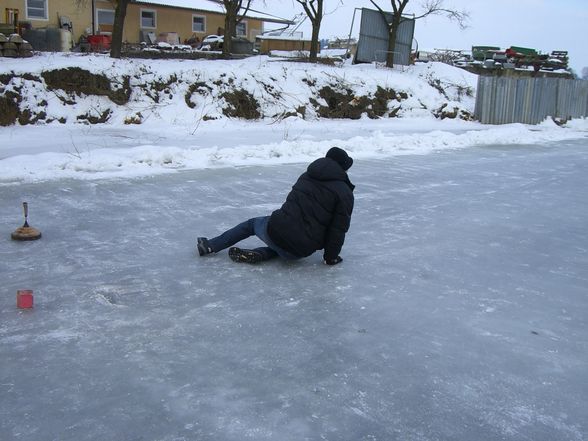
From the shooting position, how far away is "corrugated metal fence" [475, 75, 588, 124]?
21.5 meters

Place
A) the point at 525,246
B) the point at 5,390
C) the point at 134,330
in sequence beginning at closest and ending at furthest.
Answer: the point at 5,390 → the point at 134,330 → the point at 525,246

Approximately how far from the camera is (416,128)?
1839 centimetres

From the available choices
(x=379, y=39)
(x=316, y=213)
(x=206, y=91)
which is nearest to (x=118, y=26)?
(x=206, y=91)

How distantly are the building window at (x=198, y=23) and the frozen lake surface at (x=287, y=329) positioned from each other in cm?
3124

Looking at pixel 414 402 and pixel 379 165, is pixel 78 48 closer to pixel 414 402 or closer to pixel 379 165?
pixel 379 165

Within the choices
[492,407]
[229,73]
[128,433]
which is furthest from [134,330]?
[229,73]

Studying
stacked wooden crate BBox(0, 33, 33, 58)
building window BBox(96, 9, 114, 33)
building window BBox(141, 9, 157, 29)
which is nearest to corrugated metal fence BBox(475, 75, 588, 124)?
stacked wooden crate BBox(0, 33, 33, 58)

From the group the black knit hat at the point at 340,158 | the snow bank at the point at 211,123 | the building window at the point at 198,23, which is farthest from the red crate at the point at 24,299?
the building window at the point at 198,23

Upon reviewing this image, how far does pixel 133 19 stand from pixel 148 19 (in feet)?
3.43

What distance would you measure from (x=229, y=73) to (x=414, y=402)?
613 inches

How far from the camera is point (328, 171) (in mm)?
5047

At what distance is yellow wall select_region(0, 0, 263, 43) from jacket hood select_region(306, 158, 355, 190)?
2719 centimetres

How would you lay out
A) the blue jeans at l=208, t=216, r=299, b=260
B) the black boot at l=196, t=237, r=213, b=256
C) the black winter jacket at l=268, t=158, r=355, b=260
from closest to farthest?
the black winter jacket at l=268, t=158, r=355, b=260 < the blue jeans at l=208, t=216, r=299, b=260 < the black boot at l=196, t=237, r=213, b=256

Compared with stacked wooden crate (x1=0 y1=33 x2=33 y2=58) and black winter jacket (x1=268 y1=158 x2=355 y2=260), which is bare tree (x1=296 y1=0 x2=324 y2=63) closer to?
stacked wooden crate (x1=0 y1=33 x2=33 y2=58)
